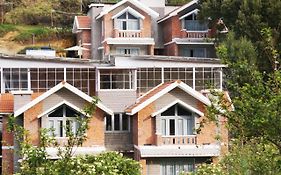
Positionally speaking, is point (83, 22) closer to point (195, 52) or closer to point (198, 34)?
point (195, 52)

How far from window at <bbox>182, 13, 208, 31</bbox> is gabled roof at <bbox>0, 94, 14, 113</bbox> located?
16.0 metres

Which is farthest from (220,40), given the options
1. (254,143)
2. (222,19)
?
(254,143)

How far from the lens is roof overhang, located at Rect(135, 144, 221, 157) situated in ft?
69.2

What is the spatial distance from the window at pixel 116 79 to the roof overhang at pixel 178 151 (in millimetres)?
3425

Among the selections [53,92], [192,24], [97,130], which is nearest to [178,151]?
[97,130]

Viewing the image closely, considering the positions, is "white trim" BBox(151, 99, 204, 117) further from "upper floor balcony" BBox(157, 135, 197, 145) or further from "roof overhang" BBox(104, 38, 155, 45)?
"roof overhang" BBox(104, 38, 155, 45)

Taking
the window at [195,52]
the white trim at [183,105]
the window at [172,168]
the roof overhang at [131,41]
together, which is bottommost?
the window at [172,168]

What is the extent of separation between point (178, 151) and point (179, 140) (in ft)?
1.77

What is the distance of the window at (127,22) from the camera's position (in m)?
36.1

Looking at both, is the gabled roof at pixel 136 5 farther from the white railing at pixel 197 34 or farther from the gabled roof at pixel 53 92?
the gabled roof at pixel 53 92

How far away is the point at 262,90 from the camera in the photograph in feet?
30.3

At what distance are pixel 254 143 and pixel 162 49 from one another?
29.1 metres

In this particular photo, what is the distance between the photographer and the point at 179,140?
21672mm

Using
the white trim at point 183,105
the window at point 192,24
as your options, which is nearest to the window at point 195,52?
the window at point 192,24
